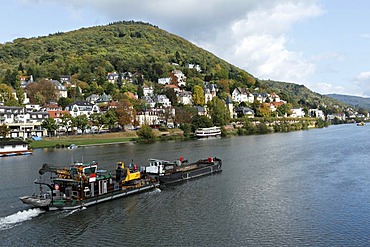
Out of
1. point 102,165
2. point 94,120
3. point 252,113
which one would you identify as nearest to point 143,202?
point 102,165

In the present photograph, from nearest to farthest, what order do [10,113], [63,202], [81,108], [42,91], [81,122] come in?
[63,202], [81,122], [10,113], [81,108], [42,91]

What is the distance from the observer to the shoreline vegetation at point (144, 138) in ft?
251

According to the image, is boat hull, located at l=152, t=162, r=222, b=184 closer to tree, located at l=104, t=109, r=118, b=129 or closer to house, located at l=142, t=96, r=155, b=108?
tree, located at l=104, t=109, r=118, b=129

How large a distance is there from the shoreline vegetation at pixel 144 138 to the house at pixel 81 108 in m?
19.1

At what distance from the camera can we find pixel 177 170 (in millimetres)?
41812

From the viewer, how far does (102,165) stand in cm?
4759

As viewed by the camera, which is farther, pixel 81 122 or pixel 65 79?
pixel 65 79

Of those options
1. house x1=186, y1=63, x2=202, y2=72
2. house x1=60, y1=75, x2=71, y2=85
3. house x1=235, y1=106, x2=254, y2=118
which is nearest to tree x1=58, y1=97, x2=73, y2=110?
house x1=60, y1=75, x2=71, y2=85

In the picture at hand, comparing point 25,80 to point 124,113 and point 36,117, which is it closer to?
point 36,117

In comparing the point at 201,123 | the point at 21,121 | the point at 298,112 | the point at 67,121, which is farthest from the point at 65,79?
the point at 298,112

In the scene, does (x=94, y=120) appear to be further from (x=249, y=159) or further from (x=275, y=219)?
(x=275, y=219)

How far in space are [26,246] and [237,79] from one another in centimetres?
18046

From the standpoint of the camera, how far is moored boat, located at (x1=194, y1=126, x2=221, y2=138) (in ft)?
317

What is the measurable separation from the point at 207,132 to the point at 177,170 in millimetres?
56789
